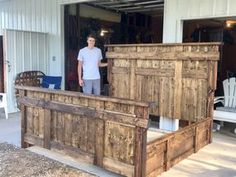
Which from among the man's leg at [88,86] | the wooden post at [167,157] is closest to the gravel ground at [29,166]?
the wooden post at [167,157]

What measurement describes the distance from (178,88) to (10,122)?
3.20 m

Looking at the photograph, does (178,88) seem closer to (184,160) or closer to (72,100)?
(184,160)

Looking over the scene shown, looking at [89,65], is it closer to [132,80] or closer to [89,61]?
[89,61]

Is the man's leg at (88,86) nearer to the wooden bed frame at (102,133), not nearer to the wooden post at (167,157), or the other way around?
the wooden bed frame at (102,133)

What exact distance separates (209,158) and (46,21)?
527 centimetres

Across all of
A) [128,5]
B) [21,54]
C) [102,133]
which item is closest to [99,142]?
[102,133]

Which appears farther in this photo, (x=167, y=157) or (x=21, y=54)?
(x=21, y=54)

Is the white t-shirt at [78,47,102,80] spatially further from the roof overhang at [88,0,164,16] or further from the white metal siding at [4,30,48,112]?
the roof overhang at [88,0,164,16]

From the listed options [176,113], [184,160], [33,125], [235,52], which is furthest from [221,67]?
[33,125]

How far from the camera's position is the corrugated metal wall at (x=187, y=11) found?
4.76 meters

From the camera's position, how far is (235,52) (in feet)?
32.4

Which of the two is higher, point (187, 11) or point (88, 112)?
point (187, 11)

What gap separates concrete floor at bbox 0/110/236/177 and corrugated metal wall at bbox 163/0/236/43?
1.95 metres

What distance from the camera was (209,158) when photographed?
3.74 m
